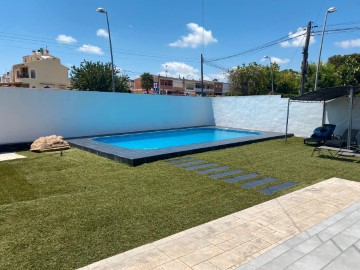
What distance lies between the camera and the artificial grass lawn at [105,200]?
3.56 m

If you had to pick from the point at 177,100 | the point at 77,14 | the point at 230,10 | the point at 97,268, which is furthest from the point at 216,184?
the point at 77,14

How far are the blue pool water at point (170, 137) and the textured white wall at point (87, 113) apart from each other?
105 cm

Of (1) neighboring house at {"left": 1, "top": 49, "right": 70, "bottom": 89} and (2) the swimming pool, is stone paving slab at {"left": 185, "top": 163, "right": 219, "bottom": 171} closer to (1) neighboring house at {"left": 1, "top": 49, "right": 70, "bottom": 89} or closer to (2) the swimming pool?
(2) the swimming pool

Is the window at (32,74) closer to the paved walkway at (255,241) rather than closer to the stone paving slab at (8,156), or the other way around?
the stone paving slab at (8,156)

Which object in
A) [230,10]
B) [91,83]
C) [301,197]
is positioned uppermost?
[230,10]

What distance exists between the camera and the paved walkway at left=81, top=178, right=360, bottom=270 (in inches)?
124

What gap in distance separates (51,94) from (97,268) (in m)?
11.2

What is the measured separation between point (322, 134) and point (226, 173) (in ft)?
23.9

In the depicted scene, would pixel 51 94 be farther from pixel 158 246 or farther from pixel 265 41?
pixel 265 41

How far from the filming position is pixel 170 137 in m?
15.1

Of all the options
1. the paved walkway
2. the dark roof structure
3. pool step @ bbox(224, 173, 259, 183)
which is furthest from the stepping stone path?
the dark roof structure

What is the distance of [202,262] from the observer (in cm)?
315

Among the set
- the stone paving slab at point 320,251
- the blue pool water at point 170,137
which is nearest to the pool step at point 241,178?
the stone paving slab at point 320,251

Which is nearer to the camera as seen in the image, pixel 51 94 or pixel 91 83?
pixel 51 94
